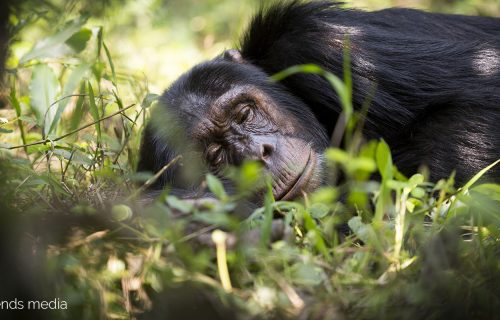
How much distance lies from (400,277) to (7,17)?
1535 mm

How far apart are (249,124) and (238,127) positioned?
0.07 meters

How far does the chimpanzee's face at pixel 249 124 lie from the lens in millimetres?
3695

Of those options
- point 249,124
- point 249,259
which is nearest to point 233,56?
point 249,124

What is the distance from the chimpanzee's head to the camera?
371 cm

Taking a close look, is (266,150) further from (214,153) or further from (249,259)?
(249,259)

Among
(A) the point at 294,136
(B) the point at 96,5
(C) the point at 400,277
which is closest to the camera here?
(C) the point at 400,277

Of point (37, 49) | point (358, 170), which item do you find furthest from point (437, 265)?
point (37, 49)

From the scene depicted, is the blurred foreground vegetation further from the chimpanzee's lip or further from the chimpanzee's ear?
the chimpanzee's ear

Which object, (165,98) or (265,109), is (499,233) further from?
(165,98)

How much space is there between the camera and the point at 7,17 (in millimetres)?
2043

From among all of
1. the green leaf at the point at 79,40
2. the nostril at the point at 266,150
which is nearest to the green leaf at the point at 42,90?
the green leaf at the point at 79,40

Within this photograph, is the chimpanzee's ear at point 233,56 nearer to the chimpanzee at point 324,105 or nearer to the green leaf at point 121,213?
the chimpanzee at point 324,105

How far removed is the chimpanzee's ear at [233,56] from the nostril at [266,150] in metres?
→ 0.87

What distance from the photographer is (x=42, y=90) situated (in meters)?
4.21
